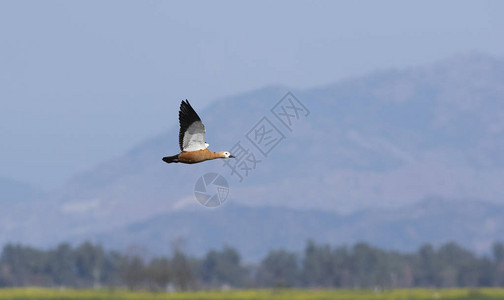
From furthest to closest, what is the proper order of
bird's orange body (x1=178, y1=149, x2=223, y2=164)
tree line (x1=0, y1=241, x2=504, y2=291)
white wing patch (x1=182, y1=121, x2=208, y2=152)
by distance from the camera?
tree line (x1=0, y1=241, x2=504, y2=291) → white wing patch (x1=182, y1=121, x2=208, y2=152) → bird's orange body (x1=178, y1=149, x2=223, y2=164)

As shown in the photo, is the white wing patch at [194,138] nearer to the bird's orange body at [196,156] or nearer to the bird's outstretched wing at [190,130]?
the bird's outstretched wing at [190,130]

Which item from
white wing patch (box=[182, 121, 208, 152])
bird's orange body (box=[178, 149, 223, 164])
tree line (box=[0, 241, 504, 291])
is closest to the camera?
bird's orange body (box=[178, 149, 223, 164])

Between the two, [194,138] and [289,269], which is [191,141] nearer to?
[194,138]

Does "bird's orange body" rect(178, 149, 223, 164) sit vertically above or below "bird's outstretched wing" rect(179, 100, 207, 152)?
below

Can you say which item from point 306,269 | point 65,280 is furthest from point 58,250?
point 306,269

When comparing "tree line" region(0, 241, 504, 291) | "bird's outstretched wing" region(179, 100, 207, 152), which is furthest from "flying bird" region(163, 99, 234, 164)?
"tree line" region(0, 241, 504, 291)

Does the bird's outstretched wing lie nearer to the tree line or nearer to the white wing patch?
the white wing patch

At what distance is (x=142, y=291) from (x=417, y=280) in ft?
205

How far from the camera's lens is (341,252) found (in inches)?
5960

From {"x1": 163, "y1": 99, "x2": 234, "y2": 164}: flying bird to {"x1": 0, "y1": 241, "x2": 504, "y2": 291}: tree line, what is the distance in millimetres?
125488

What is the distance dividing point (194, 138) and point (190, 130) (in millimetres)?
150

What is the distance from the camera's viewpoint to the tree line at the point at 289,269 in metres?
146

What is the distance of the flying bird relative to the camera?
13.0m

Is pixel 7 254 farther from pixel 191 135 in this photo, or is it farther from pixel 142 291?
pixel 191 135
